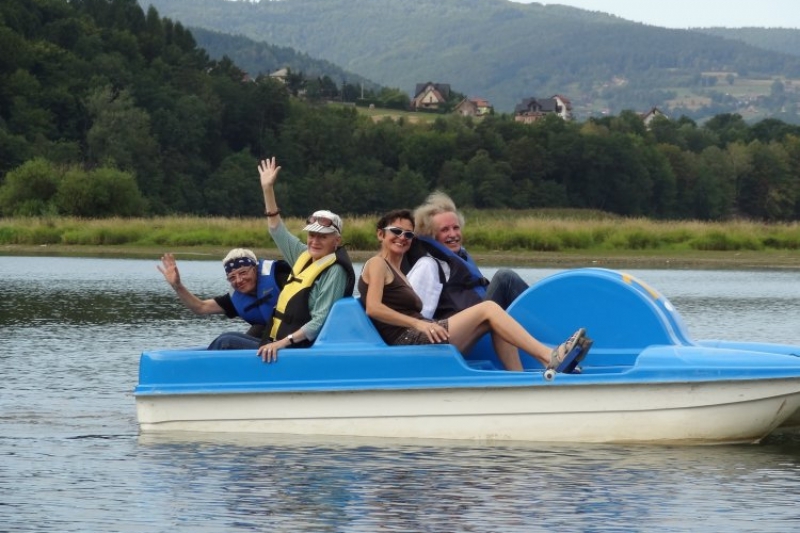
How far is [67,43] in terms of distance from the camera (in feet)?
310

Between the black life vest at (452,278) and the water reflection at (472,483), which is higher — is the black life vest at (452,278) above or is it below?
above

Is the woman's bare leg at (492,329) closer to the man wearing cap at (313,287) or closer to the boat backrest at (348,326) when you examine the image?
the boat backrest at (348,326)

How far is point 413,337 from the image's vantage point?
31.4ft

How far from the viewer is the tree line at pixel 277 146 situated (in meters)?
86.2

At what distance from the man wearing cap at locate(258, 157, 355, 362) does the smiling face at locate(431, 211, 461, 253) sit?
59 centimetres

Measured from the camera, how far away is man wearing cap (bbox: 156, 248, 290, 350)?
405 inches

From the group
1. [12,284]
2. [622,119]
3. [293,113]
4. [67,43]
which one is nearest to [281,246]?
[12,284]

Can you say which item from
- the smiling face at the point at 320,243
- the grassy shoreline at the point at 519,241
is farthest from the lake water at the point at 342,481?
the grassy shoreline at the point at 519,241

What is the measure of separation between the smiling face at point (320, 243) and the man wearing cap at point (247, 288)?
51cm

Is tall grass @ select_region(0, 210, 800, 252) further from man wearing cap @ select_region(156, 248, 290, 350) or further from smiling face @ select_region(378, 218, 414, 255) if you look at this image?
smiling face @ select_region(378, 218, 414, 255)

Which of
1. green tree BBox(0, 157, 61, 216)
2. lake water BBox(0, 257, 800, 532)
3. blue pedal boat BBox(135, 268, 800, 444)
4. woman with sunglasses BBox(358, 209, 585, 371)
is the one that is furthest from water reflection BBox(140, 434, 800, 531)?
green tree BBox(0, 157, 61, 216)

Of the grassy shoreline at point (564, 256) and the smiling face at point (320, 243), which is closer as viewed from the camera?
the smiling face at point (320, 243)

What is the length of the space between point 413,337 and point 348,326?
0.40m

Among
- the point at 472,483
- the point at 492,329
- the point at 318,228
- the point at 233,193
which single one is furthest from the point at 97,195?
the point at 472,483
